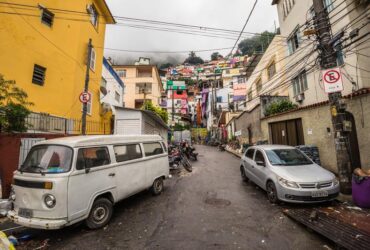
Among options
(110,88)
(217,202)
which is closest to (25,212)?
(217,202)

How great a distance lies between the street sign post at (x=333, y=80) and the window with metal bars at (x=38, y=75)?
13242mm

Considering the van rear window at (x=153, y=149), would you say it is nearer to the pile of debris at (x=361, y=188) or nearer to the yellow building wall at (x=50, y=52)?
the pile of debris at (x=361, y=188)

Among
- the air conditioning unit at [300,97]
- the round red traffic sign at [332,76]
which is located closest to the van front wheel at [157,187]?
the round red traffic sign at [332,76]

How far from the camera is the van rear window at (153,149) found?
671 centimetres

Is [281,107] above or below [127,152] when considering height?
above

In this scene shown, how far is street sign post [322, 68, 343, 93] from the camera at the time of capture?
5.91 meters

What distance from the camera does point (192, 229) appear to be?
4.40m

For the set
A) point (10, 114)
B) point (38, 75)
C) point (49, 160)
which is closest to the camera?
point (49, 160)

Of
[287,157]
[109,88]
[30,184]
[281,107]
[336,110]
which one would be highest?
[109,88]

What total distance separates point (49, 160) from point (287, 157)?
722 centimetres

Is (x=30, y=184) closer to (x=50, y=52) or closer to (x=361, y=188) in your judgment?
(x=361, y=188)

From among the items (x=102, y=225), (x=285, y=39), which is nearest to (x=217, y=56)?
(x=285, y=39)

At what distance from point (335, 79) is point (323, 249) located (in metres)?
5.07

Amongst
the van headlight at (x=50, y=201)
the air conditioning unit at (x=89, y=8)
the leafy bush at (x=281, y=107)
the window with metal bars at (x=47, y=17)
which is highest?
the air conditioning unit at (x=89, y=8)
